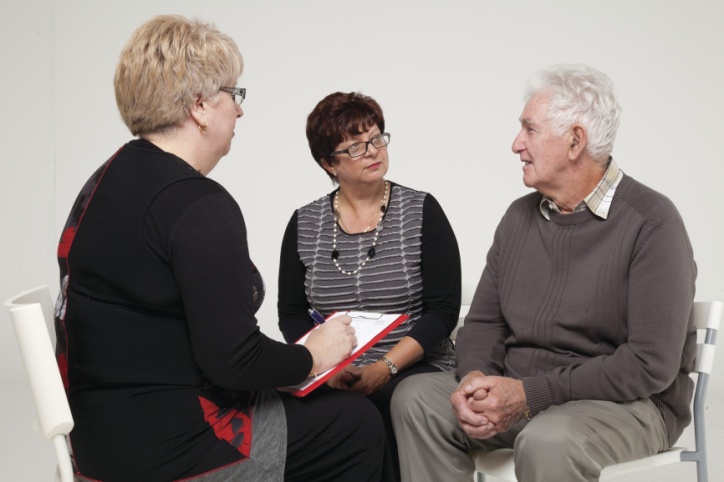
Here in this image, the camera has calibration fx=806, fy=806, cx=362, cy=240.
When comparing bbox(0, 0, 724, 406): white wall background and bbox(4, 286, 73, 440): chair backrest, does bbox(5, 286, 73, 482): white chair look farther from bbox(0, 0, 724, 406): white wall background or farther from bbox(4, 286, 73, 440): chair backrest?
bbox(0, 0, 724, 406): white wall background

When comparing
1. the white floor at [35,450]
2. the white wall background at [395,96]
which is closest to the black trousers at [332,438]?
the white floor at [35,450]

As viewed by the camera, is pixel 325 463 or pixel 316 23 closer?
pixel 325 463

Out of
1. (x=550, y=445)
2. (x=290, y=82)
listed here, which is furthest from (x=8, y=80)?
(x=550, y=445)

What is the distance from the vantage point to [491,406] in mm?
1916

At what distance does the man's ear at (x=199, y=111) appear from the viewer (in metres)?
1.73

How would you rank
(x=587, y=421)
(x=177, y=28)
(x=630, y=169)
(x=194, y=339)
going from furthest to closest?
(x=630, y=169) < (x=587, y=421) < (x=177, y=28) < (x=194, y=339)

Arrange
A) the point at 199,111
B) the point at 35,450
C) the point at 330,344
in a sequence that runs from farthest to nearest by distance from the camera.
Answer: the point at 35,450, the point at 330,344, the point at 199,111

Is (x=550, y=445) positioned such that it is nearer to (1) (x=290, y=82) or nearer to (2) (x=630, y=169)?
(2) (x=630, y=169)

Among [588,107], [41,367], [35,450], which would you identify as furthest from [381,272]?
[35,450]

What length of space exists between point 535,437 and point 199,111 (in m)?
1.04

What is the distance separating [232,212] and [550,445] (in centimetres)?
87

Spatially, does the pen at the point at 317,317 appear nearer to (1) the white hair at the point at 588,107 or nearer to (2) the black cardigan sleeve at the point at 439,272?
(2) the black cardigan sleeve at the point at 439,272

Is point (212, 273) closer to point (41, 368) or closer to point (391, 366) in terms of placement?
point (41, 368)

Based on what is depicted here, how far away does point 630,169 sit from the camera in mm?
4355
